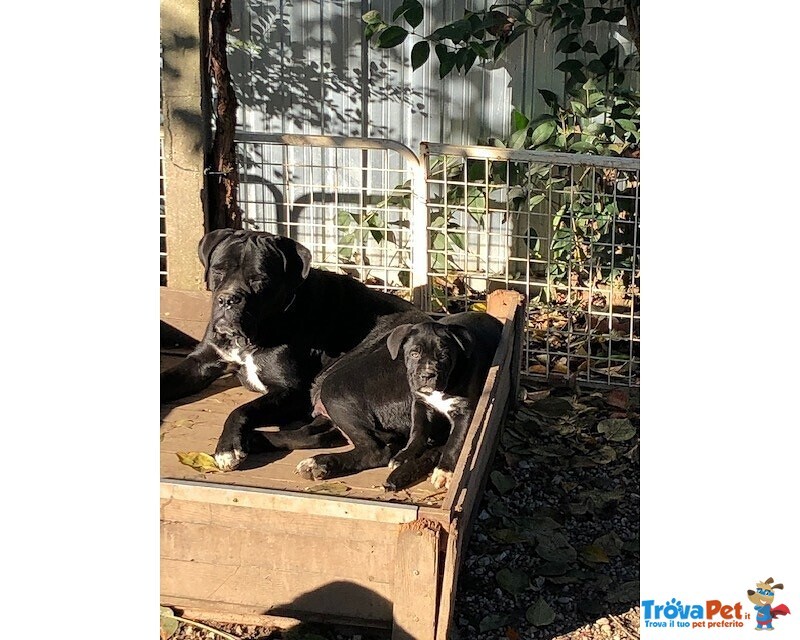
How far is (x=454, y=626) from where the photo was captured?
4039mm

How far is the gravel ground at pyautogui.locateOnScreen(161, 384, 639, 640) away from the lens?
4.05 meters

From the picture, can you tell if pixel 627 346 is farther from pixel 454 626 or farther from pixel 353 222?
pixel 454 626

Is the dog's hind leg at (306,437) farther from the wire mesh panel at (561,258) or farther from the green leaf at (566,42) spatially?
the green leaf at (566,42)

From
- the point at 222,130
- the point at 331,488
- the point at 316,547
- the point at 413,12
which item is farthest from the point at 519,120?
the point at 316,547

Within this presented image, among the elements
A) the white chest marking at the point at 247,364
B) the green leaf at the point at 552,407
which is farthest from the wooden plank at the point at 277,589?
the green leaf at the point at 552,407

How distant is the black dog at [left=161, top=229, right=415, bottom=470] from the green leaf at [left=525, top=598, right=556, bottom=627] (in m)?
1.06

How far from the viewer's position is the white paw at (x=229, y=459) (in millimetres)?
4223

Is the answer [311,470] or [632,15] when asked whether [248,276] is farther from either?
[632,15]

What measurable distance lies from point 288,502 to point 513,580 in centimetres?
115

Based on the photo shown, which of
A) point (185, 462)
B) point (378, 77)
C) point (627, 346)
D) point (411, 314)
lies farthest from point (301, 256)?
point (378, 77)

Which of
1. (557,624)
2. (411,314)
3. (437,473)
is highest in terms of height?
(411,314)

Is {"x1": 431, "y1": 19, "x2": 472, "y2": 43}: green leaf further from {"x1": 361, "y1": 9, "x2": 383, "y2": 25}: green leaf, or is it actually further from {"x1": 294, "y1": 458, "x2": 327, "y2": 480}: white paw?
{"x1": 294, "y1": 458, "x2": 327, "y2": 480}: white paw

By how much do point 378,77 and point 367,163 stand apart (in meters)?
0.60
